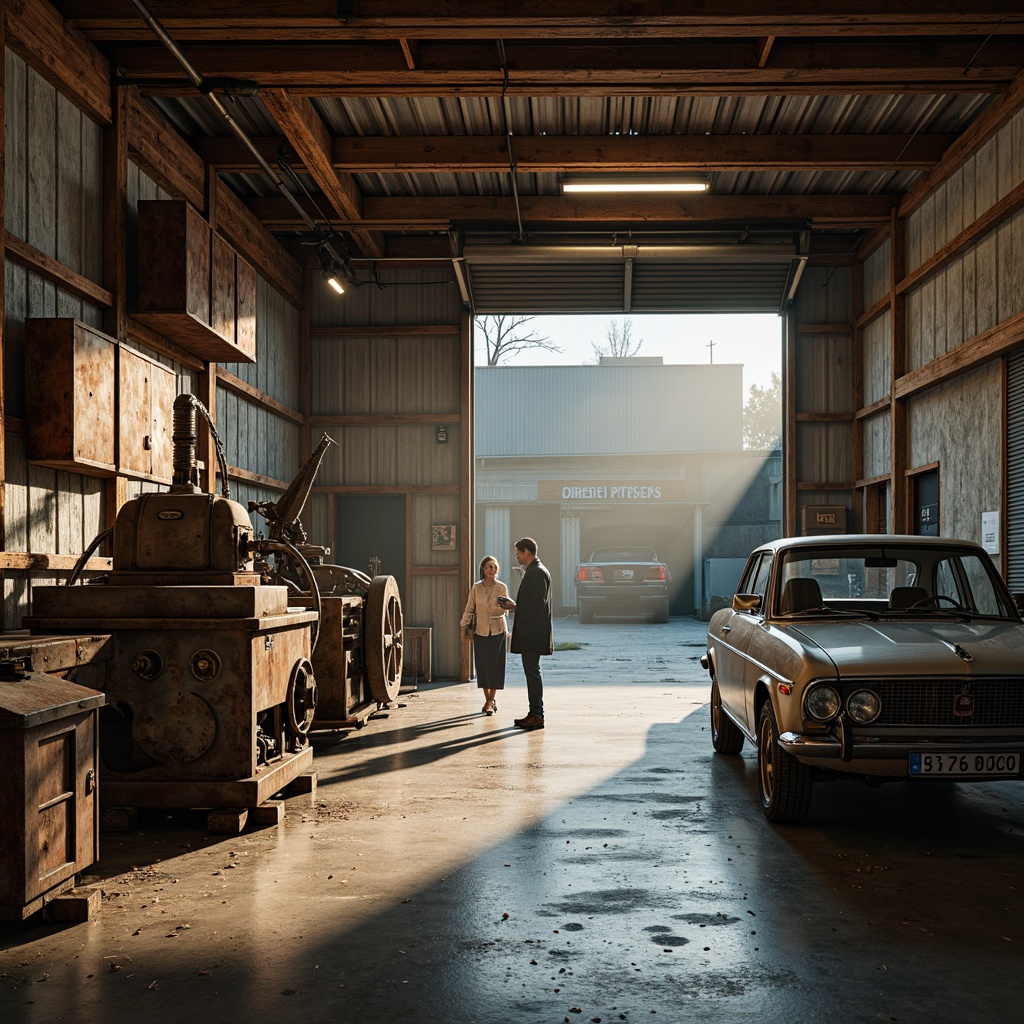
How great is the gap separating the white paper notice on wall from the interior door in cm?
762

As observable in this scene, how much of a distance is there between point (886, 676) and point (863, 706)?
0.19 meters

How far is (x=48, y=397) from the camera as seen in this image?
22.4 feet

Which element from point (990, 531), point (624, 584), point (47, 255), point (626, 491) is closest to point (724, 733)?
point (990, 531)

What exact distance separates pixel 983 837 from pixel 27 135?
730cm

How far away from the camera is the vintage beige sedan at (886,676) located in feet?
17.2

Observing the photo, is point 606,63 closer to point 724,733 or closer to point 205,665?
point 724,733

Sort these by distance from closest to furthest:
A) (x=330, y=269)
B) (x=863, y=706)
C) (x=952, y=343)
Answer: (x=863, y=706), (x=952, y=343), (x=330, y=269)

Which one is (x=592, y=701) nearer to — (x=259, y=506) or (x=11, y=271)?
(x=259, y=506)

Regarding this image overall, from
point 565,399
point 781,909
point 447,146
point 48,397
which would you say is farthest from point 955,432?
point 565,399

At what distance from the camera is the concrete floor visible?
343 cm

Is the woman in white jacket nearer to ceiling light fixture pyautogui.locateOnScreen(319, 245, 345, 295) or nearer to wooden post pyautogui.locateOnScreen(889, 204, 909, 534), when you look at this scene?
ceiling light fixture pyautogui.locateOnScreen(319, 245, 345, 295)

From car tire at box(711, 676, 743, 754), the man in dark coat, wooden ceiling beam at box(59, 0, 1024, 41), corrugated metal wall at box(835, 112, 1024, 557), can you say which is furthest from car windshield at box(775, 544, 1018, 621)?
wooden ceiling beam at box(59, 0, 1024, 41)

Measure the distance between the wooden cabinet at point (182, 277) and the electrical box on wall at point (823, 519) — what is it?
8232mm

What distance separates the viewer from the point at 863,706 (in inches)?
209
